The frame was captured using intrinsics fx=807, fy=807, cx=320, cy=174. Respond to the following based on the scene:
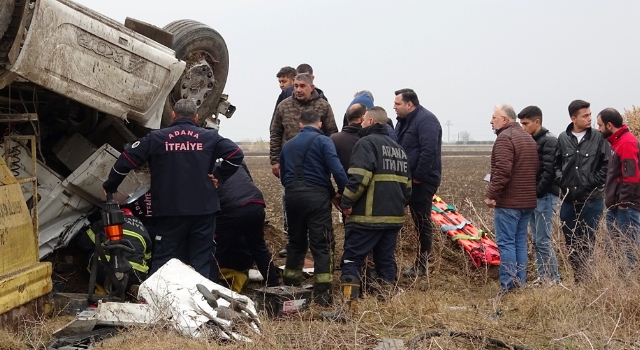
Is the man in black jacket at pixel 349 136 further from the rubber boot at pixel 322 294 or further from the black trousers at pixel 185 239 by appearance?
the black trousers at pixel 185 239

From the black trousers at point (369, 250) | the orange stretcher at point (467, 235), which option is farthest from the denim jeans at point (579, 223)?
the black trousers at point (369, 250)

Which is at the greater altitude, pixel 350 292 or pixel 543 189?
pixel 543 189

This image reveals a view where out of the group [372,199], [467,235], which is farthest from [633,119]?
[372,199]

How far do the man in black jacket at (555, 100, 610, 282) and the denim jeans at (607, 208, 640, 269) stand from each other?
14 cm

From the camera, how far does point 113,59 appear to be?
661 cm

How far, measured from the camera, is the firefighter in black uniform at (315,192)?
A: 683 cm

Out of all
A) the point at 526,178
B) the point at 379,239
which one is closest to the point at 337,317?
the point at 379,239

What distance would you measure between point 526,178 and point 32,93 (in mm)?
4338

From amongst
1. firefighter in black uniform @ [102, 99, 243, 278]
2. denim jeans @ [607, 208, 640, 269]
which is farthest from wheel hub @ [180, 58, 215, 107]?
denim jeans @ [607, 208, 640, 269]

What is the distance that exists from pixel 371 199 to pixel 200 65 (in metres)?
2.40

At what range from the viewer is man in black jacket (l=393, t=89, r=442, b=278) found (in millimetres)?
7734

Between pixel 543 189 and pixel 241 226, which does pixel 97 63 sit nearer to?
pixel 241 226

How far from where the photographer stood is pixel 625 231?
7.03 m

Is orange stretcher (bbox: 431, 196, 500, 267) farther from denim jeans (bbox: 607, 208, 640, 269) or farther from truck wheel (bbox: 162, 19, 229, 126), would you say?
truck wheel (bbox: 162, 19, 229, 126)
